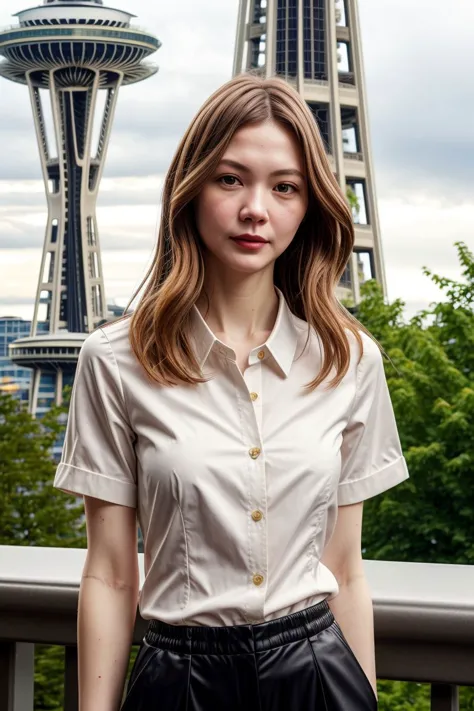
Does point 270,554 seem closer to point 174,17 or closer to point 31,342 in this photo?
point 31,342

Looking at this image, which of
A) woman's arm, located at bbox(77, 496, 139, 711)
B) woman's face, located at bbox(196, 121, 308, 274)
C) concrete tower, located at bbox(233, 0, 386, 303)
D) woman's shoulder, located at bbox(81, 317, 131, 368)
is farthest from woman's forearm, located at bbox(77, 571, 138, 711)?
concrete tower, located at bbox(233, 0, 386, 303)

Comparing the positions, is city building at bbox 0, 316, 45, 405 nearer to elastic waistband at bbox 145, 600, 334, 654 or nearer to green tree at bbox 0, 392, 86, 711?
green tree at bbox 0, 392, 86, 711

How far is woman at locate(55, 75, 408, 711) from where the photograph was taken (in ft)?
3.55

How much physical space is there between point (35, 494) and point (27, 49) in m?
44.0

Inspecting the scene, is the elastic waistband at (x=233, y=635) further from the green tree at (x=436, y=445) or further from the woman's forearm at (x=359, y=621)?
the green tree at (x=436, y=445)

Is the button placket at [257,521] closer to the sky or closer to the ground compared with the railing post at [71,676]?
closer to the sky

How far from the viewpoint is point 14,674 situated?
3.98ft

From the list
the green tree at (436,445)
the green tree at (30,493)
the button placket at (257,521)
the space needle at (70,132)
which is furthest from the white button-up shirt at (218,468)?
the space needle at (70,132)

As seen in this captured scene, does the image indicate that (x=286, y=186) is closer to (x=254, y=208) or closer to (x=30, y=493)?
(x=254, y=208)

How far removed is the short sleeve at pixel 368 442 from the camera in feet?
4.00

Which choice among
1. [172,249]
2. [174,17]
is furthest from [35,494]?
[174,17]

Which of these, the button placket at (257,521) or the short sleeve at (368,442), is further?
the short sleeve at (368,442)

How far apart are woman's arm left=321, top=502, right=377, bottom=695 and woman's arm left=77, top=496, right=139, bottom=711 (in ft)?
0.71

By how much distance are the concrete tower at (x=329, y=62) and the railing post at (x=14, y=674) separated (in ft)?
157
